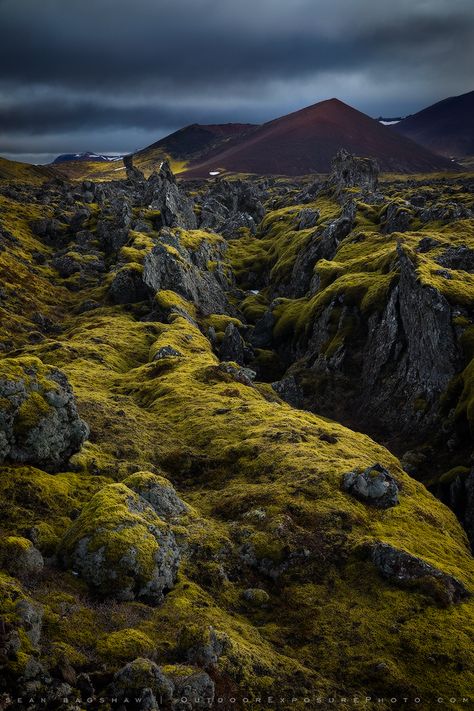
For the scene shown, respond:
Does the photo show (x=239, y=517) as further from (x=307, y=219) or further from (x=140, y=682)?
(x=307, y=219)

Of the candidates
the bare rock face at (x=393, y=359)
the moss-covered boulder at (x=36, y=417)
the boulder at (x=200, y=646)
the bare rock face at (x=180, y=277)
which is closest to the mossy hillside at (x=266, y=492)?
the boulder at (x=200, y=646)

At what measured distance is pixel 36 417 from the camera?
2980 cm

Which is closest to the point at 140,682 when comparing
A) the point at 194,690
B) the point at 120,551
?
the point at 194,690

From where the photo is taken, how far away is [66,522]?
26.3 meters

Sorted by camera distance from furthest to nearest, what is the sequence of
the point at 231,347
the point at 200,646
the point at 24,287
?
the point at 24,287, the point at 231,347, the point at 200,646

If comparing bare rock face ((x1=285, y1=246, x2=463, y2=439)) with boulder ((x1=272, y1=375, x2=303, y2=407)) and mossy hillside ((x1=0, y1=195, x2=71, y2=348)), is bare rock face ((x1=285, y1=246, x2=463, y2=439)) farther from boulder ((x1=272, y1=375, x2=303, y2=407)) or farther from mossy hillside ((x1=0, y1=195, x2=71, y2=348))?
mossy hillside ((x1=0, y1=195, x2=71, y2=348))

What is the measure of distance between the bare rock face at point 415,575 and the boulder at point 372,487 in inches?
243

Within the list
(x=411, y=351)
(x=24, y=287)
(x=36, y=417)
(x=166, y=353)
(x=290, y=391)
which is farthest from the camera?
(x=24, y=287)

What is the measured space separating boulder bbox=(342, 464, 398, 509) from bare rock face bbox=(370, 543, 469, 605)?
6180mm

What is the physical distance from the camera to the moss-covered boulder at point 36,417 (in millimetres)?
28844

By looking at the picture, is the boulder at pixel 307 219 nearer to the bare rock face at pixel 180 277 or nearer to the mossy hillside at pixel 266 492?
the bare rock face at pixel 180 277

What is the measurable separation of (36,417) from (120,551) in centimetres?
1054

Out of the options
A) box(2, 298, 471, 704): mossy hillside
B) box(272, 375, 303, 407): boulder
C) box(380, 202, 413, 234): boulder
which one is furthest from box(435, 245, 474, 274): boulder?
box(2, 298, 471, 704): mossy hillside

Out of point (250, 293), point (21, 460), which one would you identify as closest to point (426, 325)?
point (21, 460)
